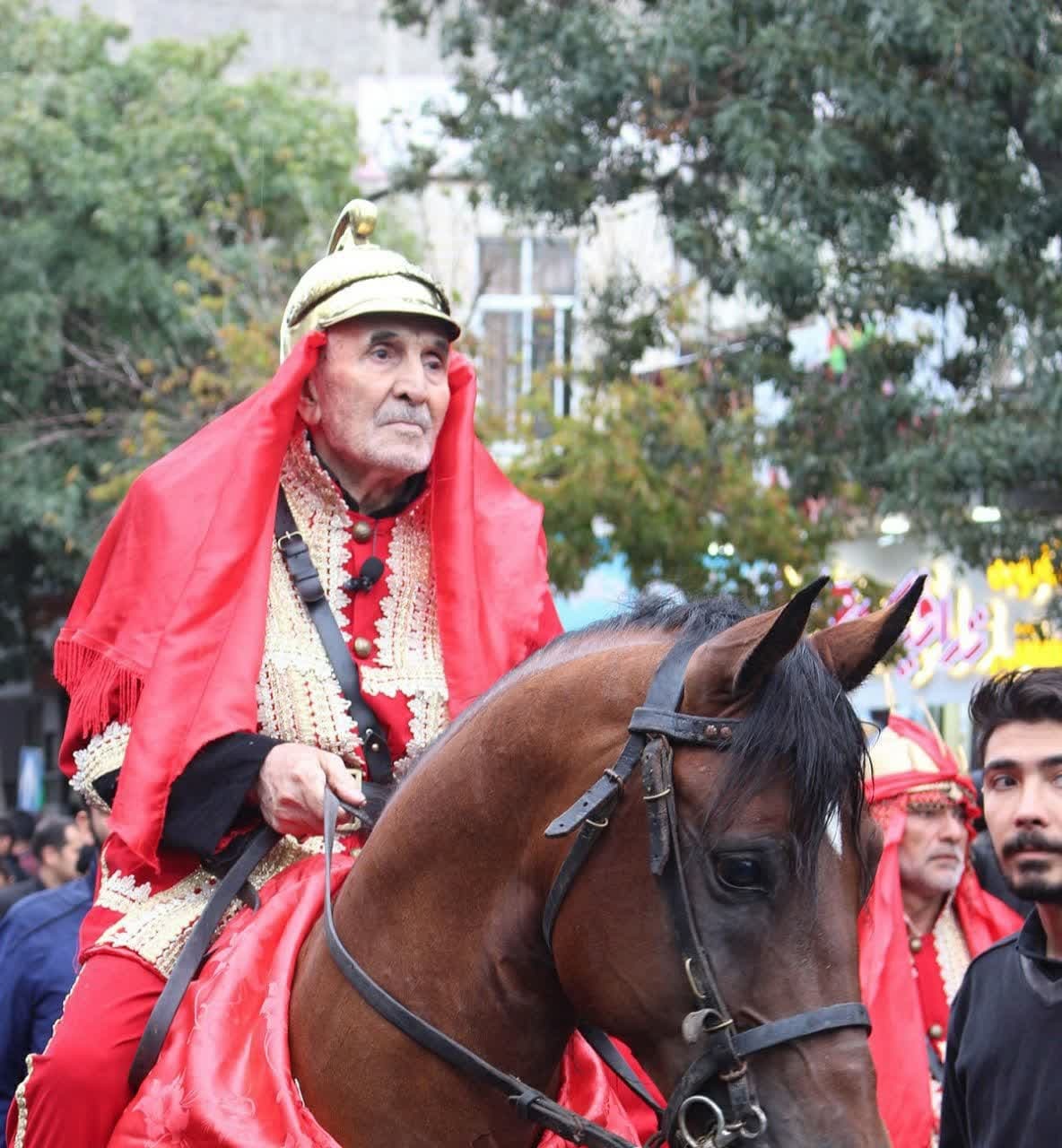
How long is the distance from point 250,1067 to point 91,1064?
1.52ft

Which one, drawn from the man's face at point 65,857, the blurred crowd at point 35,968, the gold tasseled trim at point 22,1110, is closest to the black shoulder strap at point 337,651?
the gold tasseled trim at point 22,1110

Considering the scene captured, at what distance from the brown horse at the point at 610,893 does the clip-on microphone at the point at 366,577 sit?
3.34 feet

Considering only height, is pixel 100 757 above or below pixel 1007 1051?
above

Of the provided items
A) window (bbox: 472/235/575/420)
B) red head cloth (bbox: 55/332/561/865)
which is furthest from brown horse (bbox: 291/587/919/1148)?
window (bbox: 472/235/575/420)

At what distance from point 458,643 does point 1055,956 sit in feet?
4.80

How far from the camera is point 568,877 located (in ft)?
9.54

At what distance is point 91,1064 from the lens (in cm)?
358

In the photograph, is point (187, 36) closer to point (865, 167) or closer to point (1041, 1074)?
point (865, 167)

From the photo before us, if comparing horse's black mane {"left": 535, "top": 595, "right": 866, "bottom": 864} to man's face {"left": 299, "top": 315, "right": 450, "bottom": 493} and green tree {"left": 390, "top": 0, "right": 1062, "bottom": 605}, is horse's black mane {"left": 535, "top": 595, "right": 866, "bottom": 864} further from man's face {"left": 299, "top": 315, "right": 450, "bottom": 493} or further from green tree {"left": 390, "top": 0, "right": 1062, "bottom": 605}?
green tree {"left": 390, "top": 0, "right": 1062, "bottom": 605}

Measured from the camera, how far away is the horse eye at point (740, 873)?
2.76 metres

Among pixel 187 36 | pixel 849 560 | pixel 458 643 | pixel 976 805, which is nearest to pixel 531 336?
pixel 849 560

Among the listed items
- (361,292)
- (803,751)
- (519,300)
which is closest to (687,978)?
(803,751)

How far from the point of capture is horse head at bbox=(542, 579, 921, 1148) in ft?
8.83

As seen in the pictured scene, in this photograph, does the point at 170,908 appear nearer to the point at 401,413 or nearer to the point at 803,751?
the point at 401,413
